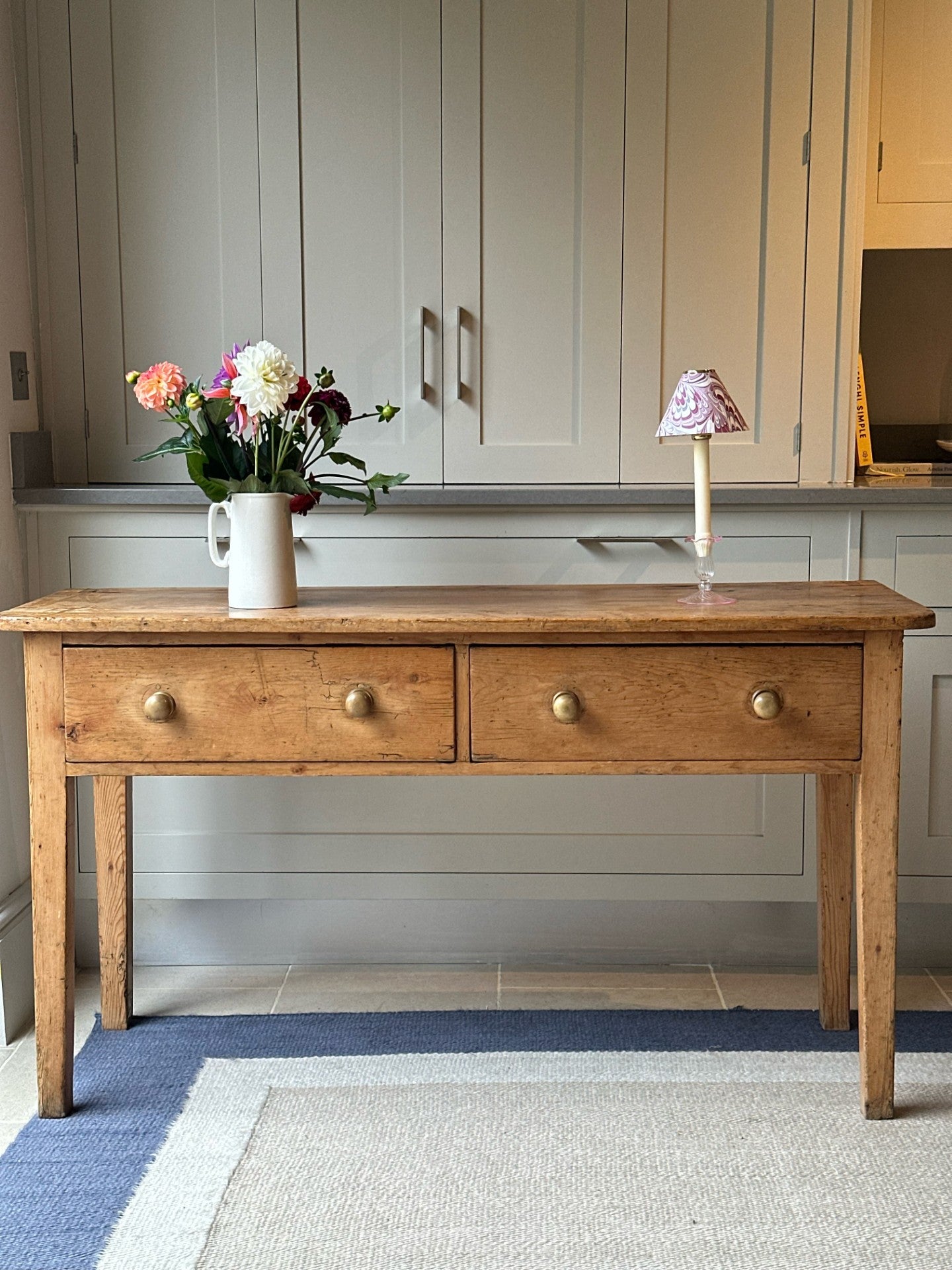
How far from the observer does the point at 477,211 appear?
253 cm

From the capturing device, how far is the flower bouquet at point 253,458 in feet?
6.25

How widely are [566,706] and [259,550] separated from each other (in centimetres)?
54

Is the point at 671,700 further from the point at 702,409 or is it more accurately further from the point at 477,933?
the point at 477,933

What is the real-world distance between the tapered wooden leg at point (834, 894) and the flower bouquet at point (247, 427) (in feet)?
3.28

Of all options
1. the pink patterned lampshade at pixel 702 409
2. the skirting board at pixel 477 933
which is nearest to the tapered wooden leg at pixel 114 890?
the skirting board at pixel 477 933

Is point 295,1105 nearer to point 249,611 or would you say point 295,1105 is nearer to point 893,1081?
point 249,611

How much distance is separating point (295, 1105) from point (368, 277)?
1601 mm

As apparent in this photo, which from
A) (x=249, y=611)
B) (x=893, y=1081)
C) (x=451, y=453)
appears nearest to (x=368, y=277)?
(x=451, y=453)

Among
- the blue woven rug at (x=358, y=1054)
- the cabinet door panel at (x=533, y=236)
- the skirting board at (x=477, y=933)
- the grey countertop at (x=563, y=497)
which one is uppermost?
the cabinet door panel at (x=533, y=236)

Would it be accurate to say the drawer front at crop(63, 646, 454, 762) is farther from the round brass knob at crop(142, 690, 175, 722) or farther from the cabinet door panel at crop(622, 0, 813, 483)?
the cabinet door panel at crop(622, 0, 813, 483)

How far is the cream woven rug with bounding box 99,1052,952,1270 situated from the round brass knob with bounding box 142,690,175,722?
0.67 metres

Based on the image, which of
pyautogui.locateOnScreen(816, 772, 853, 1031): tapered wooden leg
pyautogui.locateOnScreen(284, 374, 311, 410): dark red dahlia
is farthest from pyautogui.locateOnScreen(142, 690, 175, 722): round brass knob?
pyautogui.locateOnScreen(816, 772, 853, 1031): tapered wooden leg

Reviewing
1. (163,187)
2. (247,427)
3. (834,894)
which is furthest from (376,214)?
(834,894)

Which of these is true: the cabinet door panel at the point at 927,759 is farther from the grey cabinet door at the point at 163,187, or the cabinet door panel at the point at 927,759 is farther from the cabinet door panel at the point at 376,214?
the grey cabinet door at the point at 163,187
